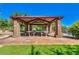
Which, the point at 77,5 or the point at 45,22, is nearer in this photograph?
the point at 77,5

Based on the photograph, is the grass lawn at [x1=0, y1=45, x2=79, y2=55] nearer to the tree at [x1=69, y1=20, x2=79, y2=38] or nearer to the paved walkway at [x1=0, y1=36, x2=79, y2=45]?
the paved walkway at [x1=0, y1=36, x2=79, y2=45]

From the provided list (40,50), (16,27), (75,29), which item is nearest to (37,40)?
(40,50)

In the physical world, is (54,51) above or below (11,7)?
below

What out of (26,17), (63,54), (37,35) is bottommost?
(63,54)

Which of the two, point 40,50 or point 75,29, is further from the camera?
point 75,29

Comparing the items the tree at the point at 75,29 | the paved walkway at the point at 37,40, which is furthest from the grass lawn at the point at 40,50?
the tree at the point at 75,29

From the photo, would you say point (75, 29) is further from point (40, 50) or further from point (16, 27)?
point (16, 27)

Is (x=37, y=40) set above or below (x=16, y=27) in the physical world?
below

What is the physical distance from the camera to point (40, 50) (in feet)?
28.9

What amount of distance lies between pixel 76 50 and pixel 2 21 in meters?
2.45

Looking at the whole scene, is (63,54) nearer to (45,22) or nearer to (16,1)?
(45,22)

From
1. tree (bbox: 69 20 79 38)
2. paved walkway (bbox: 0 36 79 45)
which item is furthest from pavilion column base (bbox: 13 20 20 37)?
tree (bbox: 69 20 79 38)

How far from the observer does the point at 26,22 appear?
30.4 feet

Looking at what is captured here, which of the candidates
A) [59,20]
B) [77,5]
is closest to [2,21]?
[59,20]
